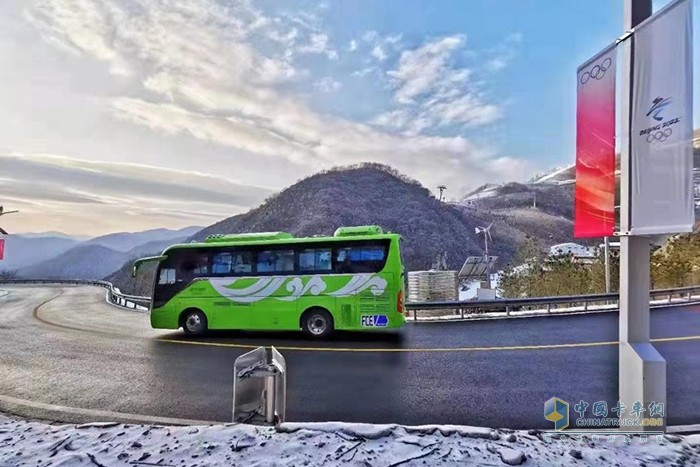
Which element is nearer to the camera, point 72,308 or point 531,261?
point 72,308

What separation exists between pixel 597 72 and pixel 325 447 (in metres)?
4.03

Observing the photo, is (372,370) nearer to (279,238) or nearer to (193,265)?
(279,238)

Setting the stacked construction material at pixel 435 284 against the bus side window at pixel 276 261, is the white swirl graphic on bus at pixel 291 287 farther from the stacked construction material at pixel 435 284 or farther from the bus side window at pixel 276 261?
the stacked construction material at pixel 435 284

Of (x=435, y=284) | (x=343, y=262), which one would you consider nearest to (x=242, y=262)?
(x=343, y=262)

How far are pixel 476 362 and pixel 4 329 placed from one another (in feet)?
41.3

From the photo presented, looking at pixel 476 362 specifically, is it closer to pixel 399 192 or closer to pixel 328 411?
pixel 328 411

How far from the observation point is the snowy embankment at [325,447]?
2.63m

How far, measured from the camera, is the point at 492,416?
421 centimetres

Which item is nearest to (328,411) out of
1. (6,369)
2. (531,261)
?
(6,369)

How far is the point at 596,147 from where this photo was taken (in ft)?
11.8

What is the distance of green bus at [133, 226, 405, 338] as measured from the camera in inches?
347

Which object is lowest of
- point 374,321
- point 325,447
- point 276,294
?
point 374,321

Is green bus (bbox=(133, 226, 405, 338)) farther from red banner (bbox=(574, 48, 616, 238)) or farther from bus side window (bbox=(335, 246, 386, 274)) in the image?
red banner (bbox=(574, 48, 616, 238))

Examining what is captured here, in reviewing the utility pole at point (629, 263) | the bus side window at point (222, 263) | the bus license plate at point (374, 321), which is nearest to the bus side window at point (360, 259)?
the bus license plate at point (374, 321)
